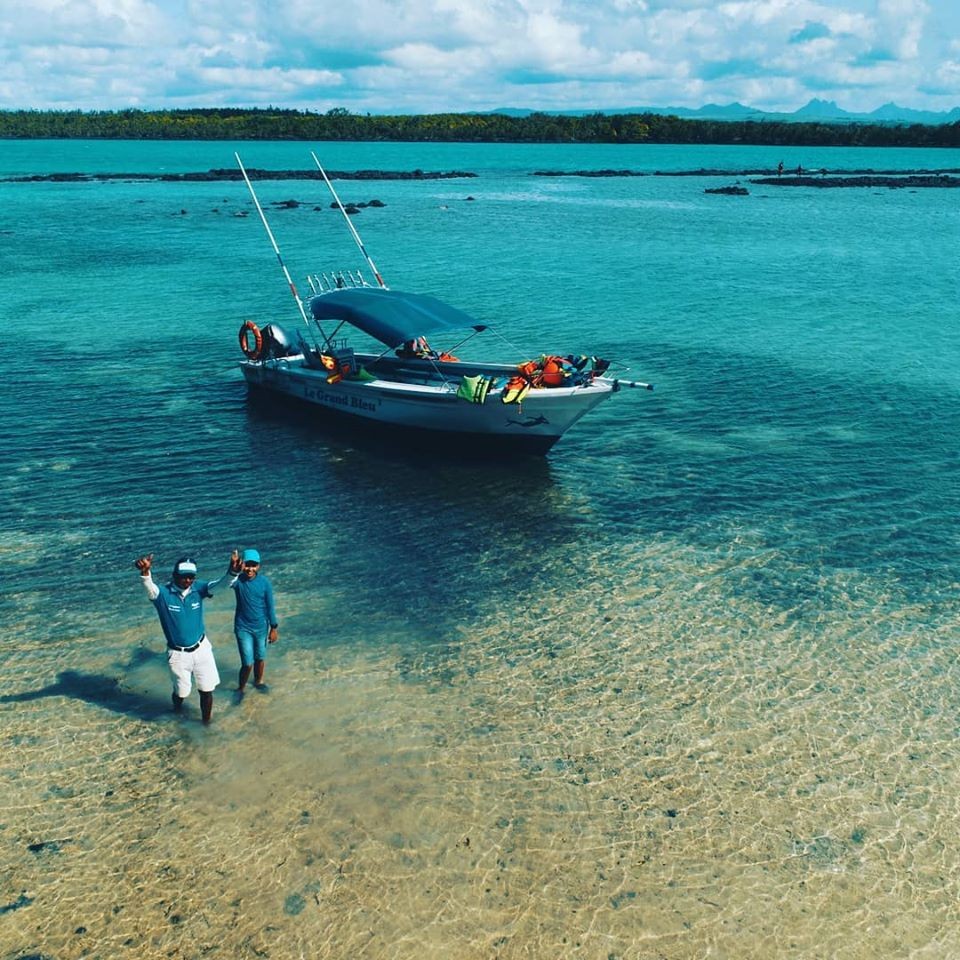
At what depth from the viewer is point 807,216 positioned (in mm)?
81125

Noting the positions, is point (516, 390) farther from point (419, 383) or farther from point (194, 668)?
point (194, 668)

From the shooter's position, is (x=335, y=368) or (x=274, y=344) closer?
(x=335, y=368)

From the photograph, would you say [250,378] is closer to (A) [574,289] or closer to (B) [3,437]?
(B) [3,437]

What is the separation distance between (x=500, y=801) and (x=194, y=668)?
4.34m

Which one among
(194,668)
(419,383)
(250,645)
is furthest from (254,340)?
(194,668)

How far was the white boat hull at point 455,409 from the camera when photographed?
19.5 metres

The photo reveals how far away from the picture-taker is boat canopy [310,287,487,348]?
20.9m

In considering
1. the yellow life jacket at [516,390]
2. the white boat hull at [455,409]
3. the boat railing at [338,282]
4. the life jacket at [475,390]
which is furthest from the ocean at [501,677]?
the boat railing at [338,282]

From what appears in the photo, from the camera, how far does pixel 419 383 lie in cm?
2280

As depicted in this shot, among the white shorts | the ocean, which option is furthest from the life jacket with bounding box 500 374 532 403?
the white shorts

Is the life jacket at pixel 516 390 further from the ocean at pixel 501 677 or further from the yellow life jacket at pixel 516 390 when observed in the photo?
the ocean at pixel 501 677

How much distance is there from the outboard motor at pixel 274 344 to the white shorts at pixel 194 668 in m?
16.0

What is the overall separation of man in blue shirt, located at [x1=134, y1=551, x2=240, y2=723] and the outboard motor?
15.9 m

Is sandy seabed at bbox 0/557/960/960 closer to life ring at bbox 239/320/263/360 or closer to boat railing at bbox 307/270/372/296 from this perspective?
life ring at bbox 239/320/263/360
